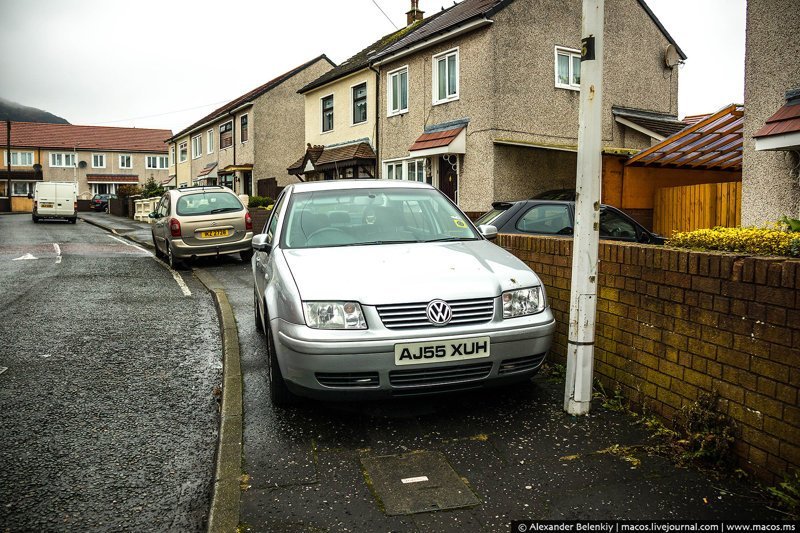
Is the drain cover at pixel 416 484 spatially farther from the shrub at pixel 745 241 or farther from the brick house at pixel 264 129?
the brick house at pixel 264 129

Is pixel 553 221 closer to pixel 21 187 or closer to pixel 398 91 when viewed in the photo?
pixel 398 91

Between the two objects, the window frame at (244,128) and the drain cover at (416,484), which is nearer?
the drain cover at (416,484)

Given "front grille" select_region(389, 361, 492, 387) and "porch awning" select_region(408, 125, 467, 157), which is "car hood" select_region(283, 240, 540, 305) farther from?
"porch awning" select_region(408, 125, 467, 157)

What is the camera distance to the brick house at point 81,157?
217ft

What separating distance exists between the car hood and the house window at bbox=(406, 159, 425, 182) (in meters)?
15.7

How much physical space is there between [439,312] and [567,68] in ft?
54.7

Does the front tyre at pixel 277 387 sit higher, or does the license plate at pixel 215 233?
the license plate at pixel 215 233

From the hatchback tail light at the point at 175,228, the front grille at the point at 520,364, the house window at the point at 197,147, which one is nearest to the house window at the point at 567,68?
the hatchback tail light at the point at 175,228

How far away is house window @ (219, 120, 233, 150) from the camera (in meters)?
36.9

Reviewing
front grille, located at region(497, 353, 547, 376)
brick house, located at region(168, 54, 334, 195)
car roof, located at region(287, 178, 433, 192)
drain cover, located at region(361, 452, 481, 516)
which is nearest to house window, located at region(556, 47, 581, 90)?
car roof, located at region(287, 178, 433, 192)

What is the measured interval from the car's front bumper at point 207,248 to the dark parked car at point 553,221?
238 inches

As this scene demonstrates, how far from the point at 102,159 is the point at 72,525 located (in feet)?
244

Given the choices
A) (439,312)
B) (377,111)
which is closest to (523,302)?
(439,312)

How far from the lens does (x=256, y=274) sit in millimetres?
6438
